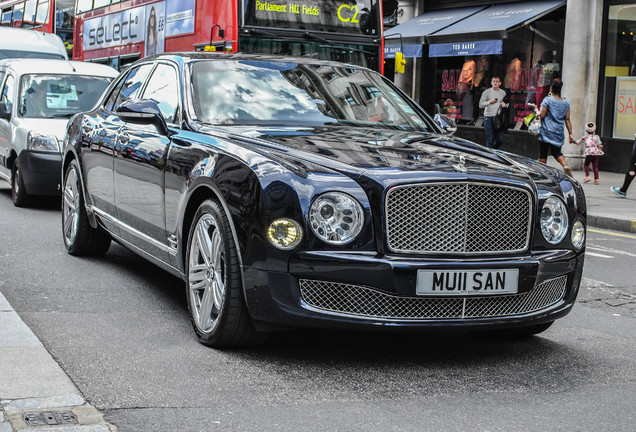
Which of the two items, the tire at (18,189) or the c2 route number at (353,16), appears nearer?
the tire at (18,189)

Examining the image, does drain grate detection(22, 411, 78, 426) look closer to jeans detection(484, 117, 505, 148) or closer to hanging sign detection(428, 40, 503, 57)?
jeans detection(484, 117, 505, 148)

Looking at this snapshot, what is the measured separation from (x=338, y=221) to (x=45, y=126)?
769cm

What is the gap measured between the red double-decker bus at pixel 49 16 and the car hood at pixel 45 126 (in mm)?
13203

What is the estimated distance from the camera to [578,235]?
5.22m

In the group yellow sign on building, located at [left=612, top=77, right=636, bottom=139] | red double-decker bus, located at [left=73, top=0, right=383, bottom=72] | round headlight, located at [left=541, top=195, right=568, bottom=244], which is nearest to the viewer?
round headlight, located at [left=541, top=195, right=568, bottom=244]

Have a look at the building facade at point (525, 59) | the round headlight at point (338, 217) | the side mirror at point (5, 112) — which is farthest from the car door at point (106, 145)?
the building facade at point (525, 59)

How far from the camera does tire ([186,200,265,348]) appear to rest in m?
4.86

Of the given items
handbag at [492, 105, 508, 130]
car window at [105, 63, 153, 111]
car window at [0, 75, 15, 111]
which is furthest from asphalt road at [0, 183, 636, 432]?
handbag at [492, 105, 508, 130]

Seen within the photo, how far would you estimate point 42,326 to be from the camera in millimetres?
5523

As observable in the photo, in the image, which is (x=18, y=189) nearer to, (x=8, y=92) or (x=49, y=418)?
(x=8, y=92)

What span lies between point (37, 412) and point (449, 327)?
1912 millimetres

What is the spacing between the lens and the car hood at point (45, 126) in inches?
448

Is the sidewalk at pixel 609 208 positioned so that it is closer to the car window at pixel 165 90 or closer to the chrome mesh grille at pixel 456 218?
the car window at pixel 165 90

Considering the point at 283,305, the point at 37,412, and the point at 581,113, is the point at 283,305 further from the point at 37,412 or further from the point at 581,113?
the point at 581,113
